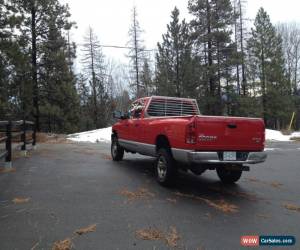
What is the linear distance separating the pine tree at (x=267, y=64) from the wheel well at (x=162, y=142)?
132 feet

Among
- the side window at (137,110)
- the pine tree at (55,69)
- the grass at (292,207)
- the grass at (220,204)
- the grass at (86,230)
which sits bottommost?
the grass at (292,207)

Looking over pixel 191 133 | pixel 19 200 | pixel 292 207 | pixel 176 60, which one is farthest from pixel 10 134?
pixel 176 60

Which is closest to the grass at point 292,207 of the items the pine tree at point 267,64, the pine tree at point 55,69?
the pine tree at point 55,69

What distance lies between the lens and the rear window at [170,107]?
9909mm

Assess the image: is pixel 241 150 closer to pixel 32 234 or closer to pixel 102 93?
pixel 32 234

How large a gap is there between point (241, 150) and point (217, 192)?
40.4 inches

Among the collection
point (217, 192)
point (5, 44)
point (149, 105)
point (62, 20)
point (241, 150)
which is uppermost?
point (62, 20)

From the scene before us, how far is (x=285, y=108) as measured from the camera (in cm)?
4859

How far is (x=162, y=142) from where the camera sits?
27.7ft

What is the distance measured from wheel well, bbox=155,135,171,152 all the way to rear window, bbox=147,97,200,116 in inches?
54.6

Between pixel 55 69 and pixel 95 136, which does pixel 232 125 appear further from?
pixel 55 69

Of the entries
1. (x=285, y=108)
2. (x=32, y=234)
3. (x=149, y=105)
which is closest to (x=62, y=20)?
(x=149, y=105)

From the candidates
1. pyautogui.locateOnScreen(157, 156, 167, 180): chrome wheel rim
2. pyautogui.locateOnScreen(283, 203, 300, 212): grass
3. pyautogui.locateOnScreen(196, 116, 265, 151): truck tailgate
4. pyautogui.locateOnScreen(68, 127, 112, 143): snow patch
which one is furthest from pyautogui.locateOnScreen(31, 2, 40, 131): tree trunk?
pyautogui.locateOnScreen(283, 203, 300, 212): grass

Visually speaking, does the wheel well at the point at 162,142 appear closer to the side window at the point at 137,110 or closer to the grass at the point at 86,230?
the side window at the point at 137,110
